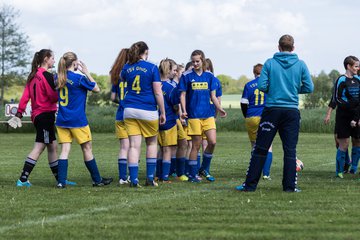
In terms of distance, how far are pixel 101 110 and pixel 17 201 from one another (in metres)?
38.9

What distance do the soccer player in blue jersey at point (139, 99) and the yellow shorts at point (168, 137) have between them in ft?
4.09

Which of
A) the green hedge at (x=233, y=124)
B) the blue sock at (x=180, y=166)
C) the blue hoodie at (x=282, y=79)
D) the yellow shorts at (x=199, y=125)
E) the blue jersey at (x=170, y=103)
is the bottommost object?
the green hedge at (x=233, y=124)

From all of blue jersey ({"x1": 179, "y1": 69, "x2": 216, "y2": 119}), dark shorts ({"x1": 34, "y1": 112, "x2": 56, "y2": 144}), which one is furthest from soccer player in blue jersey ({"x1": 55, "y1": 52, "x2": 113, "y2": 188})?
blue jersey ({"x1": 179, "y1": 69, "x2": 216, "y2": 119})

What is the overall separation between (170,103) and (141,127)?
147cm

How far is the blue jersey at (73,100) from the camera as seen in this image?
11.1m

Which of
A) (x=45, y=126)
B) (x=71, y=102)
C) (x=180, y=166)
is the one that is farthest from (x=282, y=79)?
(x=45, y=126)

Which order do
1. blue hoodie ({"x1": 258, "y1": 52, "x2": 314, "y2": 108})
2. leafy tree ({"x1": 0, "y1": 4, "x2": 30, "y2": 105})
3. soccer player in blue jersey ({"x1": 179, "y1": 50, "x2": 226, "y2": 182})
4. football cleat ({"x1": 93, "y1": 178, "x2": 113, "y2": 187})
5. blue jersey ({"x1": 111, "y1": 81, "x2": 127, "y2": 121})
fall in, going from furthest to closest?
1. leafy tree ({"x1": 0, "y1": 4, "x2": 30, "y2": 105})
2. soccer player in blue jersey ({"x1": 179, "y1": 50, "x2": 226, "y2": 182})
3. blue jersey ({"x1": 111, "y1": 81, "x2": 127, "y2": 121})
4. football cleat ({"x1": 93, "y1": 178, "x2": 113, "y2": 187})
5. blue hoodie ({"x1": 258, "y1": 52, "x2": 314, "y2": 108})

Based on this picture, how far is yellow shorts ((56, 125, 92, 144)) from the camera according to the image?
36.8ft

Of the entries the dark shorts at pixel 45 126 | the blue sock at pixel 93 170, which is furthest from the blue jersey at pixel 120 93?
the dark shorts at pixel 45 126

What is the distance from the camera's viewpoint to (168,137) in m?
12.5

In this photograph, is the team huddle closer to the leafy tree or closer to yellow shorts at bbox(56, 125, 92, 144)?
yellow shorts at bbox(56, 125, 92, 144)

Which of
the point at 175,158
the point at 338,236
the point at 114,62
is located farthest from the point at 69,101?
the point at 338,236

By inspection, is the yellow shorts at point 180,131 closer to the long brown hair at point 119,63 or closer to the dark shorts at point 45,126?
the long brown hair at point 119,63

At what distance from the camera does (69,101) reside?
11.2 m
